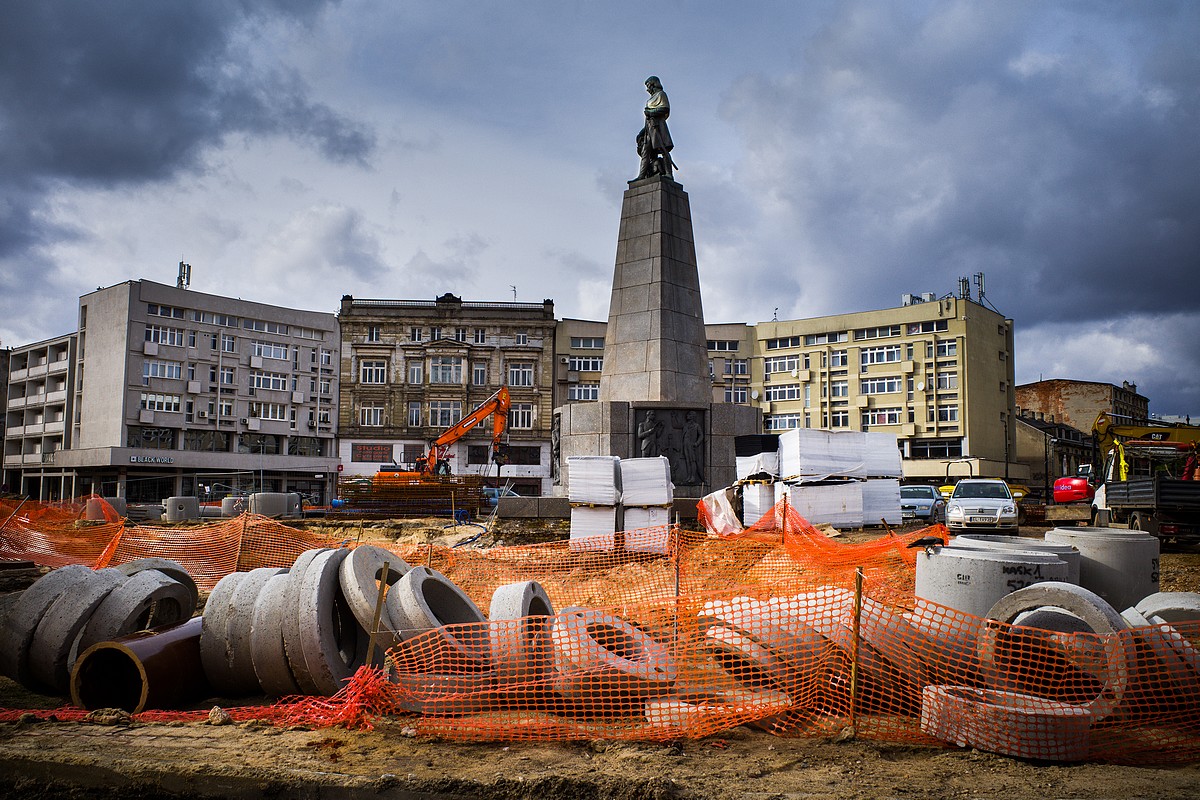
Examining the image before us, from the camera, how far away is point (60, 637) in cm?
639

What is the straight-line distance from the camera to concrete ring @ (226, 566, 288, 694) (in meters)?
6.22

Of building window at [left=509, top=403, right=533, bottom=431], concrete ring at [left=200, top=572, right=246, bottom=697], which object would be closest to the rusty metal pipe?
concrete ring at [left=200, top=572, right=246, bottom=697]

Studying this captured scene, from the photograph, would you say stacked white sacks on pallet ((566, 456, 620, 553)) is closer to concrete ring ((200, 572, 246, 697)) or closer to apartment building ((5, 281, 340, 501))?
concrete ring ((200, 572, 246, 697))

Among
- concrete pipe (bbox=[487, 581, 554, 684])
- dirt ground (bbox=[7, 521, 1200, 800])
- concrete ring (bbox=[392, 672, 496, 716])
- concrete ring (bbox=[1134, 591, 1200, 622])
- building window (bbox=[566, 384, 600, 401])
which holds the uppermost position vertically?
building window (bbox=[566, 384, 600, 401])

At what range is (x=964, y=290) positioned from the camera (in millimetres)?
53500

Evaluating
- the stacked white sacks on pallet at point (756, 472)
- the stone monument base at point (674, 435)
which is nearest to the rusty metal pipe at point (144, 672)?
the stone monument base at point (674, 435)

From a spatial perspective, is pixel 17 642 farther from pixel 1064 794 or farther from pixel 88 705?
pixel 1064 794

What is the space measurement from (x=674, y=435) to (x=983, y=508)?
783 cm

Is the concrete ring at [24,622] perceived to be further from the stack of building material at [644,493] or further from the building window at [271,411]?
the building window at [271,411]

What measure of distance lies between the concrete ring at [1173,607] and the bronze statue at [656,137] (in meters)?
13.5

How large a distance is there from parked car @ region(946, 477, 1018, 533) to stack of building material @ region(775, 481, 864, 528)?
2.97m

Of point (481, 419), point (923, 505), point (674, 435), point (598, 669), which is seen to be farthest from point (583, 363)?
point (598, 669)

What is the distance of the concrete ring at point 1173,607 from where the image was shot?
6.07 m

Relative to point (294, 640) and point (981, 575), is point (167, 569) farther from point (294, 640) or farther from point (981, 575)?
point (981, 575)
